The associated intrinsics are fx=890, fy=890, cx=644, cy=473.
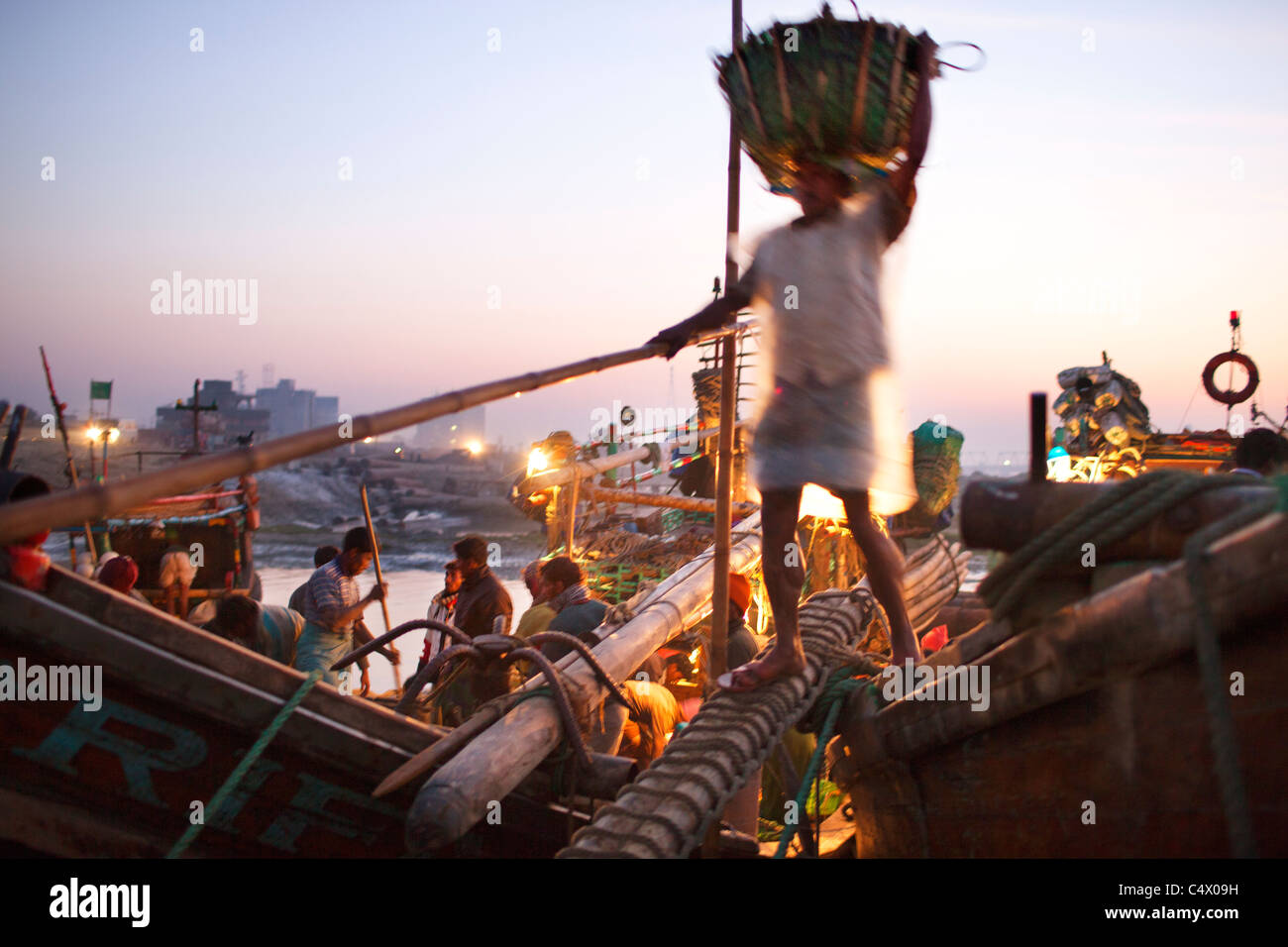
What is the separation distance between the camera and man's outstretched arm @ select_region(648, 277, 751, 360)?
2.88 meters

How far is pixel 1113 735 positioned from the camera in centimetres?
183

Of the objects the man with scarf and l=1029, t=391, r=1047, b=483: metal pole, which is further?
the man with scarf

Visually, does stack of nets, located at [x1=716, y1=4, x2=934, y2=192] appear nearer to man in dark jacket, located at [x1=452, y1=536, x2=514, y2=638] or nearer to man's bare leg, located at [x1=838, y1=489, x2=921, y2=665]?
man's bare leg, located at [x1=838, y1=489, x2=921, y2=665]

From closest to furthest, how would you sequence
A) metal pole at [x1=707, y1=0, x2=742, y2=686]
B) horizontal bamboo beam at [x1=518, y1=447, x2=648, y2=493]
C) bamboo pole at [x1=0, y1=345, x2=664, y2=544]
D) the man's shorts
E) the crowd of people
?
bamboo pole at [x1=0, y1=345, x2=664, y2=544] → metal pole at [x1=707, y1=0, x2=742, y2=686] → the crowd of people → horizontal bamboo beam at [x1=518, y1=447, x2=648, y2=493] → the man's shorts

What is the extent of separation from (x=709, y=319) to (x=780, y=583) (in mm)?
922

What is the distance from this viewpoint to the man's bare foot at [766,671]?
301cm

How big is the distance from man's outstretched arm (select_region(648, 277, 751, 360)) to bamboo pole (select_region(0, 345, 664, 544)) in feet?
2.67

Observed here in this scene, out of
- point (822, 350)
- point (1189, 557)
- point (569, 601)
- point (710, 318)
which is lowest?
point (569, 601)

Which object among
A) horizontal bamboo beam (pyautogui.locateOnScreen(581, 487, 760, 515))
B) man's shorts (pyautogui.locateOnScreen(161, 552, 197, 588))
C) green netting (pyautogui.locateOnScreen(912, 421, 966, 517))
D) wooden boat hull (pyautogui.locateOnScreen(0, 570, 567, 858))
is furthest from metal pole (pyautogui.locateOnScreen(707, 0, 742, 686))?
man's shorts (pyautogui.locateOnScreen(161, 552, 197, 588))

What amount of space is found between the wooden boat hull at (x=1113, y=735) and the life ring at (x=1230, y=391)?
45.0 feet
